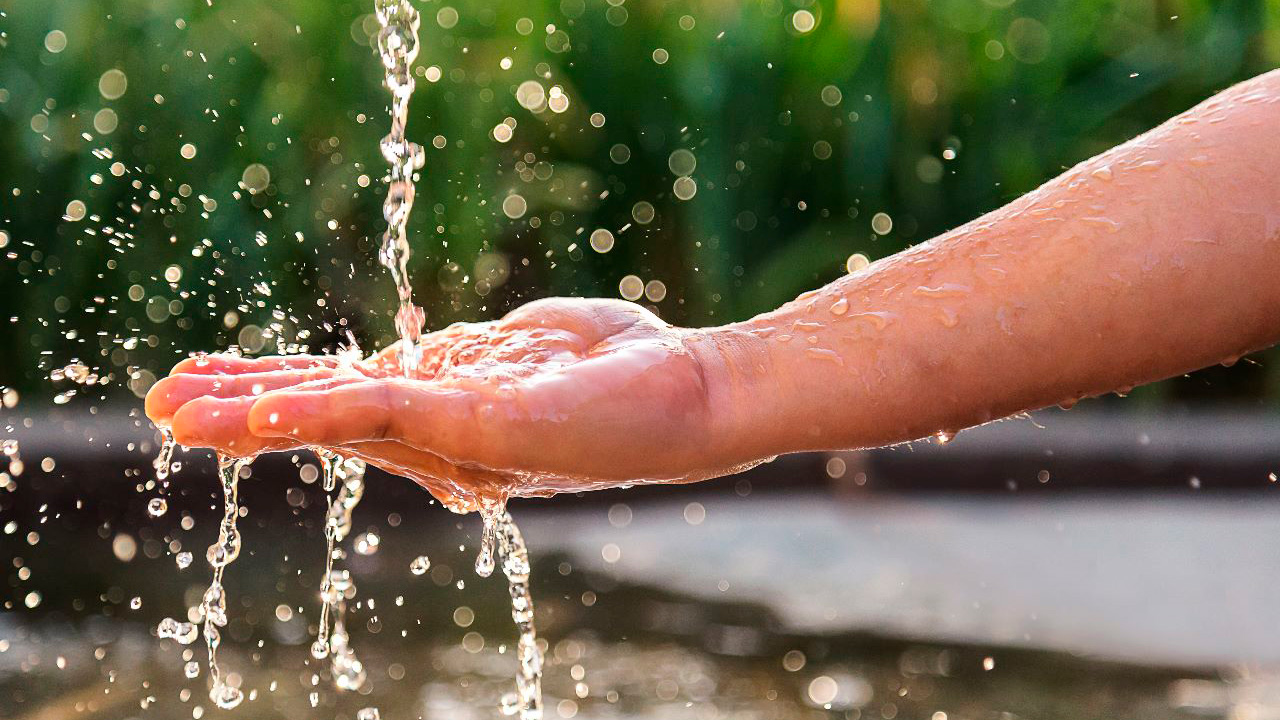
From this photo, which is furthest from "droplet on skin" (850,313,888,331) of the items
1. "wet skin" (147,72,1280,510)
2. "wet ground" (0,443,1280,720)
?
"wet ground" (0,443,1280,720)

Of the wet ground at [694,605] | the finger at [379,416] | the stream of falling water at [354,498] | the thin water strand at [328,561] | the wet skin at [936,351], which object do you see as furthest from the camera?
the wet ground at [694,605]

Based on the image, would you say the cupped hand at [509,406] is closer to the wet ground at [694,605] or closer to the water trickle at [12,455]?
the wet ground at [694,605]

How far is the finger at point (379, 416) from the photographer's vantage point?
1.05 meters

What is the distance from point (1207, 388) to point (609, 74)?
191cm

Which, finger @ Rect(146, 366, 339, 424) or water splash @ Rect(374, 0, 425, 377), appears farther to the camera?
water splash @ Rect(374, 0, 425, 377)

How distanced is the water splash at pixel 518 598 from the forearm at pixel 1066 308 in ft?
1.32

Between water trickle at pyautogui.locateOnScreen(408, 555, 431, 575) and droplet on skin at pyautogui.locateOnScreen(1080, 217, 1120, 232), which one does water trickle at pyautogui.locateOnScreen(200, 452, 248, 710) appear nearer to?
water trickle at pyautogui.locateOnScreen(408, 555, 431, 575)

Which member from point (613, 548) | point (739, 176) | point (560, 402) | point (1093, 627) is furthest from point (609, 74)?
point (560, 402)

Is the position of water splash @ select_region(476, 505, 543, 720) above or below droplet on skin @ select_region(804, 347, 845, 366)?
below

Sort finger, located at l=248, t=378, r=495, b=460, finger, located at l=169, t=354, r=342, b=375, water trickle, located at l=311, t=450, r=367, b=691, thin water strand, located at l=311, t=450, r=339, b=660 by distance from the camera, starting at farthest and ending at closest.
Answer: water trickle, located at l=311, t=450, r=367, b=691
thin water strand, located at l=311, t=450, r=339, b=660
finger, located at l=169, t=354, r=342, b=375
finger, located at l=248, t=378, r=495, b=460

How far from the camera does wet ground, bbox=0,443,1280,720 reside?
216 centimetres

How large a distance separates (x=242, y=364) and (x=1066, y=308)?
804 millimetres

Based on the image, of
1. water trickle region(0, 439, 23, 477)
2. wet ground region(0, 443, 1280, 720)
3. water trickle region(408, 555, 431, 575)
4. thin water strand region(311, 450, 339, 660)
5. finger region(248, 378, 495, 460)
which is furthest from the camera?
water trickle region(0, 439, 23, 477)

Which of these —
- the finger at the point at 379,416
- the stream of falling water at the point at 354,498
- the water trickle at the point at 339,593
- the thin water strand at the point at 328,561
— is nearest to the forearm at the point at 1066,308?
the finger at the point at 379,416
